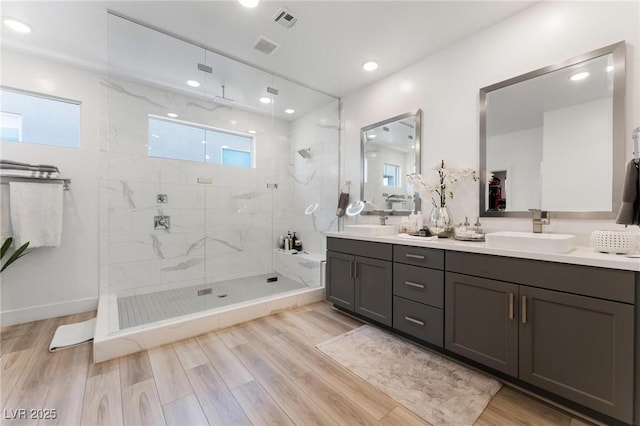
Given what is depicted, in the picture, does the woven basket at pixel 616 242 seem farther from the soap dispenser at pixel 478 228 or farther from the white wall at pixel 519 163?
the soap dispenser at pixel 478 228

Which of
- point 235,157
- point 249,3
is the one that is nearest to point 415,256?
point 249,3

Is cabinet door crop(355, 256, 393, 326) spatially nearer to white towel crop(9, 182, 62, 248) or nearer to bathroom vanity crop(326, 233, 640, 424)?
bathroom vanity crop(326, 233, 640, 424)

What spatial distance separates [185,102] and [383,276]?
10.1ft

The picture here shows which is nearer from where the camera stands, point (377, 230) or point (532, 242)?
point (532, 242)

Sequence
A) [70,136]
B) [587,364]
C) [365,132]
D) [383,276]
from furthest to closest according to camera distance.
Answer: [365,132] < [70,136] < [383,276] < [587,364]

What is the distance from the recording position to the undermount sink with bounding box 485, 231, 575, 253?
1.34m

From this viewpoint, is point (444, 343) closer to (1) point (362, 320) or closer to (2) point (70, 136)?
(1) point (362, 320)

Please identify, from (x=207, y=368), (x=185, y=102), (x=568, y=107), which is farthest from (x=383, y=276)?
(x=185, y=102)

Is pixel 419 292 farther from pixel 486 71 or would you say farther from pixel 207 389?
pixel 486 71

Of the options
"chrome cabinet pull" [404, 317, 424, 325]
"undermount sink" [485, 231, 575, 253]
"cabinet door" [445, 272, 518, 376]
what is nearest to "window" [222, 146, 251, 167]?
"chrome cabinet pull" [404, 317, 424, 325]

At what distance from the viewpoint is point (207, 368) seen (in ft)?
5.55

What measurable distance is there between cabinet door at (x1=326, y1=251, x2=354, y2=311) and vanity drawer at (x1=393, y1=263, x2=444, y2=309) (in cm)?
50

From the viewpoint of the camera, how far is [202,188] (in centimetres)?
328

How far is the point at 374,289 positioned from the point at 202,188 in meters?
2.51
